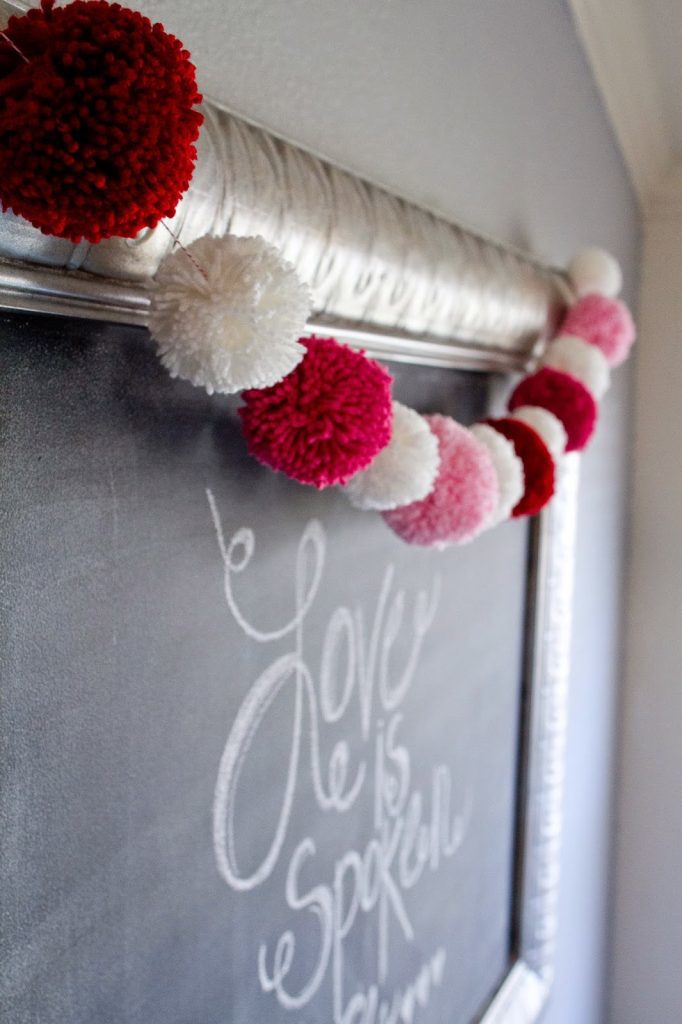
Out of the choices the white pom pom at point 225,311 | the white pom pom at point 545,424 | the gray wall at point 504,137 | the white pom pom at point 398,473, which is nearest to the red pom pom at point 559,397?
the white pom pom at point 545,424

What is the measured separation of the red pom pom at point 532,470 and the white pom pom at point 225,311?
11.9 inches

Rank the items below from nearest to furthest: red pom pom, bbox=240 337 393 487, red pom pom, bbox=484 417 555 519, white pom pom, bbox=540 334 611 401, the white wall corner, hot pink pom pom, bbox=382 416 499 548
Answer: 1. red pom pom, bbox=240 337 393 487
2. hot pink pom pom, bbox=382 416 499 548
3. red pom pom, bbox=484 417 555 519
4. white pom pom, bbox=540 334 611 401
5. the white wall corner

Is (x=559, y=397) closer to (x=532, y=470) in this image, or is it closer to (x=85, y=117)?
(x=532, y=470)

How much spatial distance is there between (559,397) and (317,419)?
0.35 m

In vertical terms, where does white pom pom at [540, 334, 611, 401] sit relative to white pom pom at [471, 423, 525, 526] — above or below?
above

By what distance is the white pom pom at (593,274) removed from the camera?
2.60ft

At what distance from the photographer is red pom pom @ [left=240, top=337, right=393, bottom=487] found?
0.37 meters

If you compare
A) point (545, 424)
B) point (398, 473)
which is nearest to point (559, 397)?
point (545, 424)

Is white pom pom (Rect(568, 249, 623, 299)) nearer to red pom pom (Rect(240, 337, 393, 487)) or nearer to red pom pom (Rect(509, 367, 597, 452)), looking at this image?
red pom pom (Rect(509, 367, 597, 452))

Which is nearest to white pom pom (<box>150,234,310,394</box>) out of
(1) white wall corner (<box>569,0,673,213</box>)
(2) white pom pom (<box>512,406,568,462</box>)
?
(2) white pom pom (<box>512,406,568,462</box>)

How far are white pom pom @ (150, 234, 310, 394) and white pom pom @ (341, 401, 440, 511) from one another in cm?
12

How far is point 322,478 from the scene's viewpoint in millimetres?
376

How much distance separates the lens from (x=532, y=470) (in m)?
0.58

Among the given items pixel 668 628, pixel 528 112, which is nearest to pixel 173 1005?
pixel 528 112
